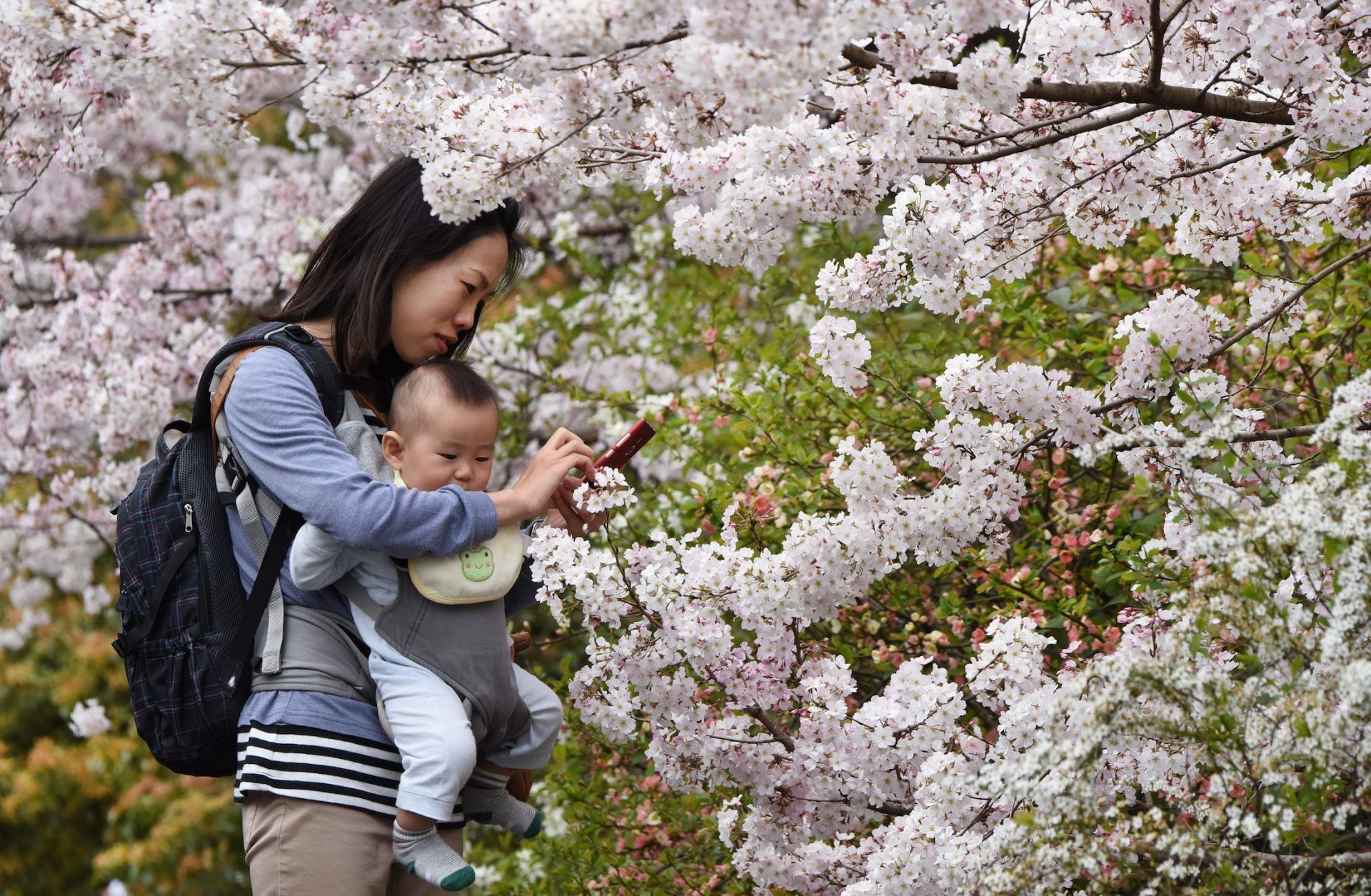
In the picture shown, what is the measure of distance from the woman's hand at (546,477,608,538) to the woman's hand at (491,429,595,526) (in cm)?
6

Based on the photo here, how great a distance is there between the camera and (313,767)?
2.47 m

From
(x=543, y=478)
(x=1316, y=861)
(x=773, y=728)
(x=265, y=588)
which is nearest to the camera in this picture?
(x=1316, y=861)

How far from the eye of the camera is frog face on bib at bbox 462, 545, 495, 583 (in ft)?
8.45

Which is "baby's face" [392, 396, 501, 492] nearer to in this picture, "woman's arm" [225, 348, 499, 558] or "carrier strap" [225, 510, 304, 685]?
"woman's arm" [225, 348, 499, 558]

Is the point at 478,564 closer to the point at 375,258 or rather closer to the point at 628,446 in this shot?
the point at 628,446

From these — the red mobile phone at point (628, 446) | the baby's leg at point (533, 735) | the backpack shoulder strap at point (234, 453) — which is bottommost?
the baby's leg at point (533, 735)

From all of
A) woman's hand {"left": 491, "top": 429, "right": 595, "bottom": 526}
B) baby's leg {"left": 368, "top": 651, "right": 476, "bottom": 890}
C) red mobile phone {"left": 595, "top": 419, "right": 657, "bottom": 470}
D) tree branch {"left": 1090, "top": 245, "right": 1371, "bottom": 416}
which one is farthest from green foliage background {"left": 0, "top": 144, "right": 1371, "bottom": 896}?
baby's leg {"left": 368, "top": 651, "right": 476, "bottom": 890}

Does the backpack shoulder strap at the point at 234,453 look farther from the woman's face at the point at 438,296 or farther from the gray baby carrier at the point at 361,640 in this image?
the woman's face at the point at 438,296

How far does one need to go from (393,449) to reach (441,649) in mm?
399

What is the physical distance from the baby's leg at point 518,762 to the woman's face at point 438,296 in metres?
0.65

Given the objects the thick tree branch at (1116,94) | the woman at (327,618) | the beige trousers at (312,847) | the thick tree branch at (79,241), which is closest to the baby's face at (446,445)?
the woman at (327,618)

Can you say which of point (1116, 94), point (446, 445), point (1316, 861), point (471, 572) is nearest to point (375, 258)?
point (446, 445)

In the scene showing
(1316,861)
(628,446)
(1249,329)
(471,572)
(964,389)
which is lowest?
(471,572)

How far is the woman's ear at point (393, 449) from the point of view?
106 inches
